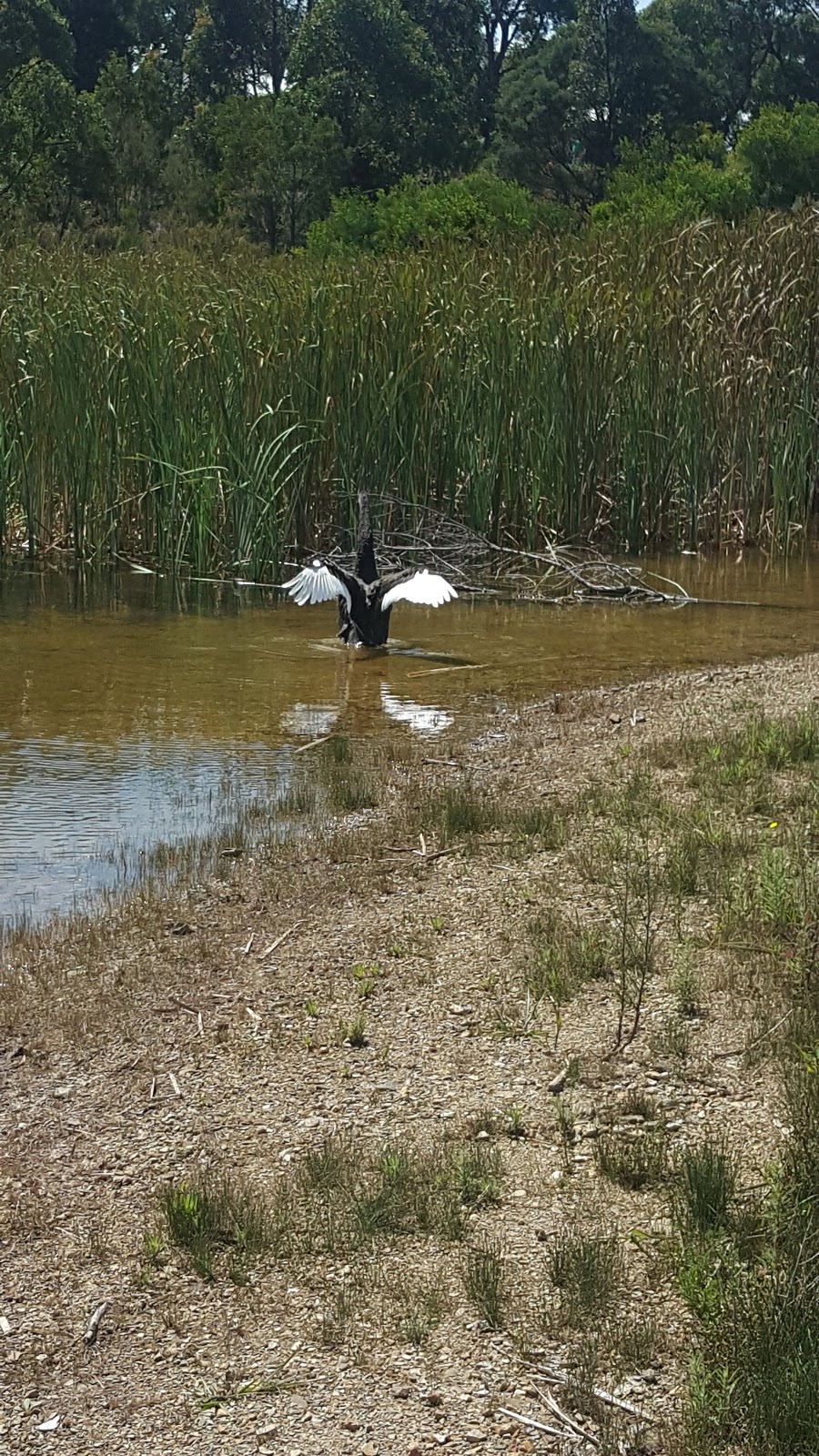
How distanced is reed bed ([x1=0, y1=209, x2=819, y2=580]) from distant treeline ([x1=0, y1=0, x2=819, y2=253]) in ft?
10.0

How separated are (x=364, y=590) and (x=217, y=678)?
3.45ft

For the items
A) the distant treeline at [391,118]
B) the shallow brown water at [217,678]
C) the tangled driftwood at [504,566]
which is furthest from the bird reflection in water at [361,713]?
the distant treeline at [391,118]

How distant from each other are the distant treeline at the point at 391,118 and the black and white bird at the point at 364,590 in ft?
21.4

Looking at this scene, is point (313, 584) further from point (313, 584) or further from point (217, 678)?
point (217, 678)

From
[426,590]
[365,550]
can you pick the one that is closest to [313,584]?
[365,550]

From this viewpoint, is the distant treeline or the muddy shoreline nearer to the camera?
the muddy shoreline

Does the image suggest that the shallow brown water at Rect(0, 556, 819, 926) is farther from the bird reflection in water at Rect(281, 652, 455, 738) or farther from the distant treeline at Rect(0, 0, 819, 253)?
the distant treeline at Rect(0, 0, 819, 253)

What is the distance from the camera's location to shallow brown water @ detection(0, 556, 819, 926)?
588cm

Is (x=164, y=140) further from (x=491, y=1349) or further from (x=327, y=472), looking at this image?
(x=491, y=1349)

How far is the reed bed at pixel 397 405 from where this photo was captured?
10461 millimetres

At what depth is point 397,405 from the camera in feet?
35.0

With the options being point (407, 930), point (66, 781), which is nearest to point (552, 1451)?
point (407, 930)

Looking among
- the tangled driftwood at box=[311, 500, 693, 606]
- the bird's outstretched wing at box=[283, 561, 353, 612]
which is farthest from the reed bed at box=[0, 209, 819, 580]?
the bird's outstretched wing at box=[283, 561, 353, 612]

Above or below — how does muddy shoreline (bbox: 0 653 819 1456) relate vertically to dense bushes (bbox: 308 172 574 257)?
below
